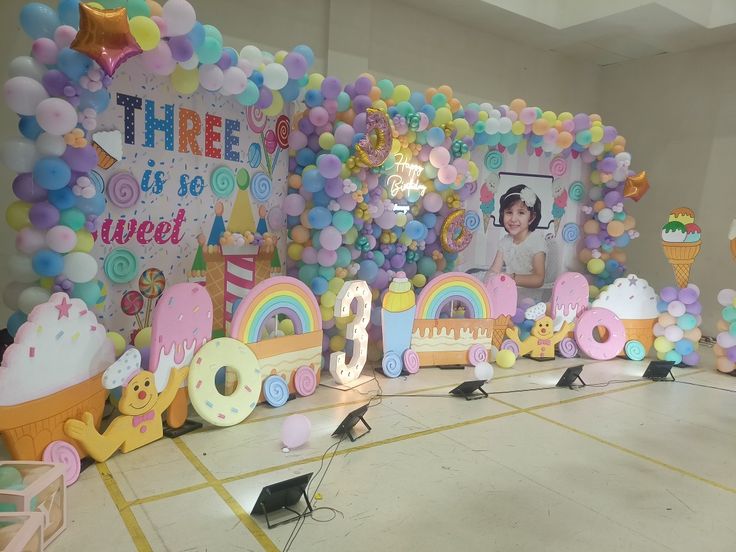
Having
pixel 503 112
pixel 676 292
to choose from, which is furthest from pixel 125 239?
pixel 676 292

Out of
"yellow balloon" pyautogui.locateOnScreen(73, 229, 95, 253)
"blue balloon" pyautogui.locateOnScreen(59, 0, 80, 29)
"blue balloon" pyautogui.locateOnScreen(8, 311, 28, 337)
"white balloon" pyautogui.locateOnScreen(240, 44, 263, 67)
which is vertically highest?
"white balloon" pyautogui.locateOnScreen(240, 44, 263, 67)

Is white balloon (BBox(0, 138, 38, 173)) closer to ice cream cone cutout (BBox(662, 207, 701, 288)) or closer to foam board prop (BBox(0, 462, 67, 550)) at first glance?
foam board prop (BBox(0, 462, 67, 550))

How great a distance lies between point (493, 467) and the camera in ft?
10.6

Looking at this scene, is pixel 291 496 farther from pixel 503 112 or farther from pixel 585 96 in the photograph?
pixel 585 96

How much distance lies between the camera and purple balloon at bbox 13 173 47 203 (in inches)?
128

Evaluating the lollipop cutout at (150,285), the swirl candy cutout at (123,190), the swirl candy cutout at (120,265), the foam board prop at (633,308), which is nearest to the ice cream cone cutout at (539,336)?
the foam board prop at (633,308)

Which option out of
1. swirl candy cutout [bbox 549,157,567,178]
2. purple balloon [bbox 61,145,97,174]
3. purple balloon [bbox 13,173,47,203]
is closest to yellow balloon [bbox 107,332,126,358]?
purple balloon [bbox 13,173,47,203]

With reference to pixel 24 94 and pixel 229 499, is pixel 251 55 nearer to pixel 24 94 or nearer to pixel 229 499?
pixel 24 94

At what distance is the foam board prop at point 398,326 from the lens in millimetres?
4953

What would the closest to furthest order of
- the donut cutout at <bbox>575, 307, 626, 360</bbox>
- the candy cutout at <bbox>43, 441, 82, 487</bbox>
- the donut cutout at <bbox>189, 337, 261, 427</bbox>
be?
the candy cutout at <bbox>43, 441, 82, 487</bbox>
the donut cutout at <bbox>189, 337, 261, 427</bbox>
the donut cutout at <bbox>575, 307, 626, 360</bbox>

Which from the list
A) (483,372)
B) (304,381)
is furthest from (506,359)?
(304,381)

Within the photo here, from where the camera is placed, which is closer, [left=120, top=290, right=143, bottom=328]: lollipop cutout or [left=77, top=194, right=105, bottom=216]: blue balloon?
[left=77, top=194, right=105, bottom=216]: blue balloon

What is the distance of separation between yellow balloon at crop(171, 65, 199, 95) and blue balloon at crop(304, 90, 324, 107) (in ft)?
3.56

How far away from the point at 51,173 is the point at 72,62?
62 cm
